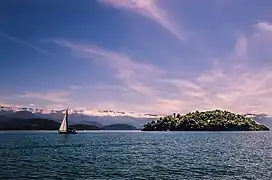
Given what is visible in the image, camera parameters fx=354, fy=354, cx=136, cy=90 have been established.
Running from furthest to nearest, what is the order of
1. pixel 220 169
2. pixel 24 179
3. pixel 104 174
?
pixel 220 169 < pixel 104 174 < pixel 24 179

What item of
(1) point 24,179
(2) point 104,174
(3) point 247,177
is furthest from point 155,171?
(1) point 24,179

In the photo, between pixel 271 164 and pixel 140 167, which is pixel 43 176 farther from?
pixel 271 164

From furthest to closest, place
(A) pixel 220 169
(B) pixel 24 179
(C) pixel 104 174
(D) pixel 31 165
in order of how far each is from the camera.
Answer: (D) pixel 31 165 → (A) pixel 220 169 → (C) pixel 104 174 → (B) pixel 24 179

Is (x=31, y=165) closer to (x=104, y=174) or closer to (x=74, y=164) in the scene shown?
(x=74, y=164)

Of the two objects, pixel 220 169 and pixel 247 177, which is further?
pixel 220 169

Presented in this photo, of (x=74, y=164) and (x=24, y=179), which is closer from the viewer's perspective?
(x=24, y=179)

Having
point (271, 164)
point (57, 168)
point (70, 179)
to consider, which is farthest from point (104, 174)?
point (271, 164)

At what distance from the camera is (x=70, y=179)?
56.6 metres

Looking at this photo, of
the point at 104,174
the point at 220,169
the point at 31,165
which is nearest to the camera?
the point at 104,174

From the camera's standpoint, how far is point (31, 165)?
244 feet

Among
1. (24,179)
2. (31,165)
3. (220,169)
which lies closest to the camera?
(24,179)

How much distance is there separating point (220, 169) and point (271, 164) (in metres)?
14.2

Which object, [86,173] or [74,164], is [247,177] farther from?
[74,164]

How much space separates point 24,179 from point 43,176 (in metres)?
3.77
